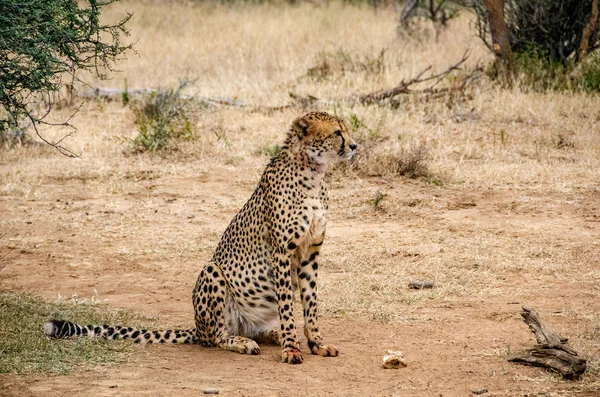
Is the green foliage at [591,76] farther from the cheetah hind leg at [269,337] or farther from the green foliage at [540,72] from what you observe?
the cheetah hind leg at [269,337]

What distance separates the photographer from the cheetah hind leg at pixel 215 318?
526cm

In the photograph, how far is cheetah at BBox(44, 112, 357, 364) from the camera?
16.8 ft

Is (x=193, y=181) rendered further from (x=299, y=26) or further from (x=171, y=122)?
(x=299, y=26)

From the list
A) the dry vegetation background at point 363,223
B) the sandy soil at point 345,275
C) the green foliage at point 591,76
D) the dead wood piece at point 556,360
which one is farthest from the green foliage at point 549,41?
the dead wood piece at point 556,360

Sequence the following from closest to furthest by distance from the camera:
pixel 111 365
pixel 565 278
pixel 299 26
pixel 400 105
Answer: pixel 111 365
pixel 565 278
pixel 400 105
pixel 299 26

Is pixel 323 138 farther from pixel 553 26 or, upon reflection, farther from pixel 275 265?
pixel 553 26

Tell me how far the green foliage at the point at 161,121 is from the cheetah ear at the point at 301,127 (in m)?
5.61

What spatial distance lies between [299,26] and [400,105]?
696 centimetres

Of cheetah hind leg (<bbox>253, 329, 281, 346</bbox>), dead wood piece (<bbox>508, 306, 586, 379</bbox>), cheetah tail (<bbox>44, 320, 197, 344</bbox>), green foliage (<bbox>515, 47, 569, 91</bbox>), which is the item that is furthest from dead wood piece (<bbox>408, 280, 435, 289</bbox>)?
green foliage (<bbox>515, 47, 569, 91</bbox>)

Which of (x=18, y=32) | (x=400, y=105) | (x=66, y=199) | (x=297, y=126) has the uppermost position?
(x=18, y=32)

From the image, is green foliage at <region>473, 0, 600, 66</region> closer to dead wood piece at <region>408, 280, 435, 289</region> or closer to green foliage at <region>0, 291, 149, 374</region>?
dead wood piece at <region>408, 280, 435, 289</region>

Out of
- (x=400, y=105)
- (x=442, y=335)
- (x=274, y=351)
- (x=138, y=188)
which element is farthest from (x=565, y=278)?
(x=400, y=105)

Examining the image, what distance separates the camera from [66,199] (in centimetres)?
923

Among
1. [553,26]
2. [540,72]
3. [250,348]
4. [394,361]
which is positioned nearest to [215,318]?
[250,348]
